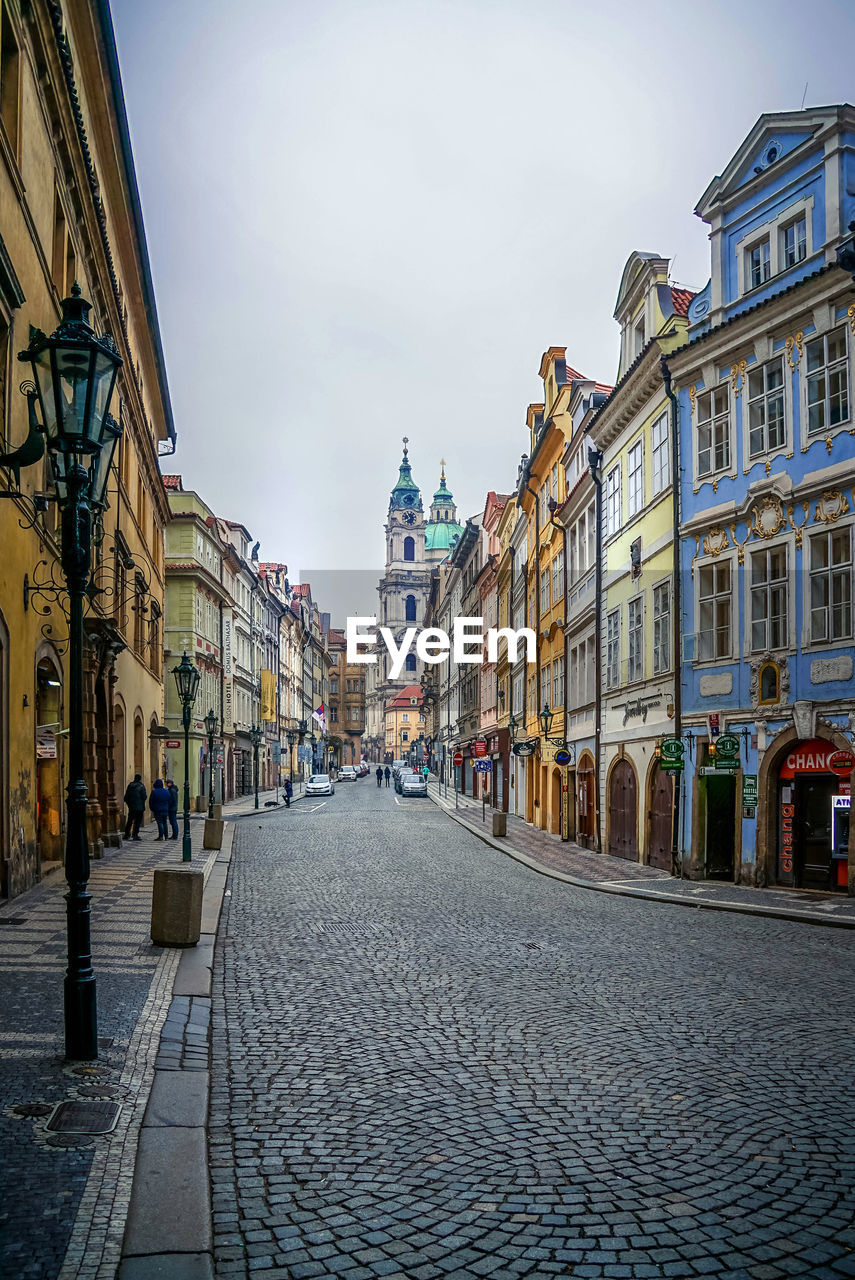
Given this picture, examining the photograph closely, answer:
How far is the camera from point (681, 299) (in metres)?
25.7

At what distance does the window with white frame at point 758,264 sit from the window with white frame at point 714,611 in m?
5.41

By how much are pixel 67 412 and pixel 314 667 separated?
4829 inches

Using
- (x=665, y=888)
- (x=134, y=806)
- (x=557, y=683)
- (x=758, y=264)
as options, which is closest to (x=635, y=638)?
(x=665, y=888)

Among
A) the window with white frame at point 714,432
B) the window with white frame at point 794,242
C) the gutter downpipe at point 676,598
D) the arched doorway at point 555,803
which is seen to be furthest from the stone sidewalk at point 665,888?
the window with white frame at point 794,242

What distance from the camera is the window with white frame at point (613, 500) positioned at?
29344 mm

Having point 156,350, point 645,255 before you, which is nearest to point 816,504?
point 645,255

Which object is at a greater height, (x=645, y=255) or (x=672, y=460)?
(x=645, y=255)

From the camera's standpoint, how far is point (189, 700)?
2764 centimetres

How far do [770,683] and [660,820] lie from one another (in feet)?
17.7

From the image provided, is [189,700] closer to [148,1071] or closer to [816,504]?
[816,504]

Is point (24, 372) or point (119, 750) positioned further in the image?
point (119, 750)

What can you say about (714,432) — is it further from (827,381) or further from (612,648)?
(612,648)

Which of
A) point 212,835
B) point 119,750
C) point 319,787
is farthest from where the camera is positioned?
point 319,787

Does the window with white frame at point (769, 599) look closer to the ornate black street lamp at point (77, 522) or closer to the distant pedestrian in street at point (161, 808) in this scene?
the ornate black street lamp at point (77, 522)
